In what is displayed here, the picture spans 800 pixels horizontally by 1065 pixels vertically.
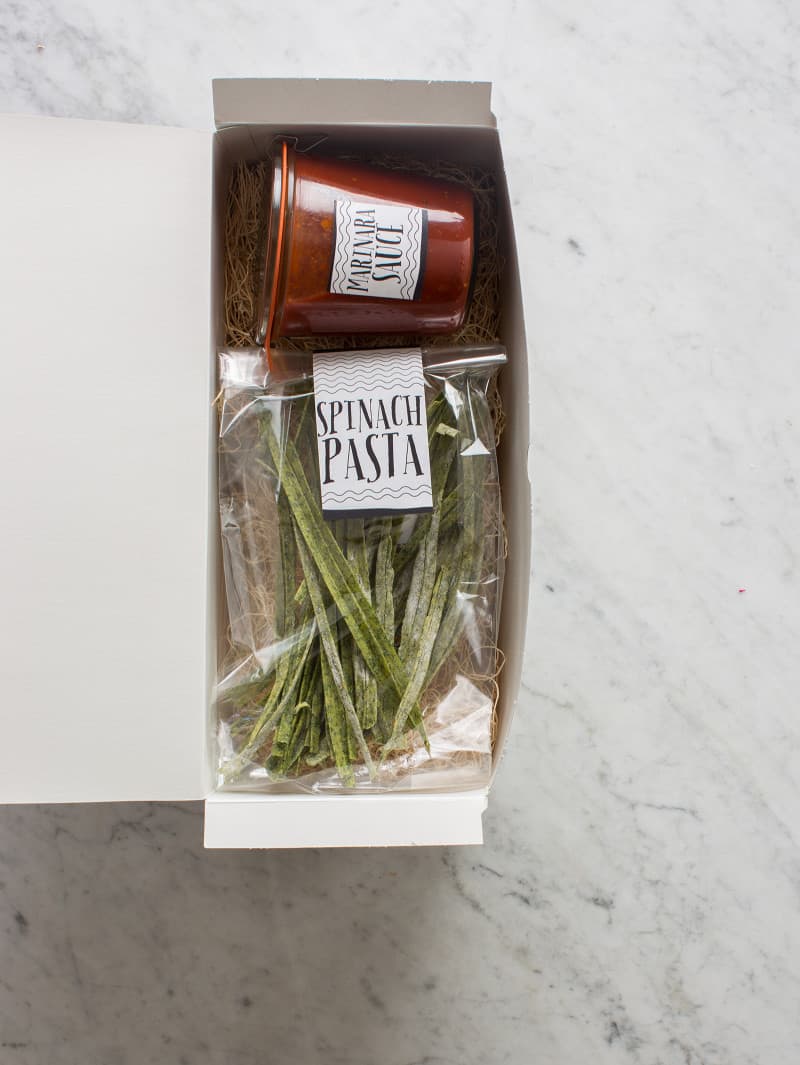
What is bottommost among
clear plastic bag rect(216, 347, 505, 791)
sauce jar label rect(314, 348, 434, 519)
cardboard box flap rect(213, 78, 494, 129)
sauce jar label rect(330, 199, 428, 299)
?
clear plastic bag rect(216, 347, 505, 791)

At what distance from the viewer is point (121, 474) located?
0.88m

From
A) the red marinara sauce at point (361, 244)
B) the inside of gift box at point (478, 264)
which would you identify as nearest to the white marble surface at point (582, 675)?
the inside of gift box at point (478, 264)

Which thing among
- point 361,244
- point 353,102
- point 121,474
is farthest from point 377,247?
point 121,474

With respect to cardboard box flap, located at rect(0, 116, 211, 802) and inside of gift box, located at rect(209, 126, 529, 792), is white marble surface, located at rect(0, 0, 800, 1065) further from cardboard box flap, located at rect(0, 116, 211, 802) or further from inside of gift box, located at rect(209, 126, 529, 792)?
cardboard box flap, located at rect(0, 116, 211, 802)

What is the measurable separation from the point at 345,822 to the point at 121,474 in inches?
17.6

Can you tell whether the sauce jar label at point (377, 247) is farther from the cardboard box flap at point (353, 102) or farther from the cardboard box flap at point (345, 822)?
the cardboard box flap at point (345, 822)

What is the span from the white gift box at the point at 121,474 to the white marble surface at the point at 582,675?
327 mm

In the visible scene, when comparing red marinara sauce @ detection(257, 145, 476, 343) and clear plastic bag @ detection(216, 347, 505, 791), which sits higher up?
red marinara sauce @ detection(257, 145, 476, 343)

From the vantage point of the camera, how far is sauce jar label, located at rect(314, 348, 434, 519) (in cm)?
96

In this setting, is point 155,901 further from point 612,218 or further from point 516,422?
point 612,218

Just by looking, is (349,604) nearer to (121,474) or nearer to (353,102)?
(121,474)

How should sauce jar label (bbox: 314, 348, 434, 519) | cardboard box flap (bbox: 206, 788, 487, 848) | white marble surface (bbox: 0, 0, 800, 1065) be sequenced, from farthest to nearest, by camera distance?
1. white marble surface (bbox: 0, 0, 800, 1065)
2. sauce jar label (bbox: 314, 348, 434, 519)
3. cardboard box flap (bbox: 206, 788, 487, 848)

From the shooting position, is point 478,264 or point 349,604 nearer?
point 349,604

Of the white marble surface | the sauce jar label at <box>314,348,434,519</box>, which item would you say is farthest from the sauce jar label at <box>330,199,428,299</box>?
the white marble surface
